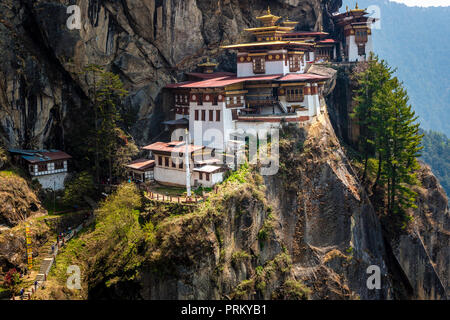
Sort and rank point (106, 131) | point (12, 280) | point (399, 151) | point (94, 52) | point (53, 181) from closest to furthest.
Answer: point (12, 280) → point (53, 181) → point (106, 131) → point (94, 52) → point (399, 151)

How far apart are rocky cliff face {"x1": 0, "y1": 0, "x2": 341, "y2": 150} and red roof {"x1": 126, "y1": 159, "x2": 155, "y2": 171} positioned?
581 centimetres

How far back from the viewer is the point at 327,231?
163 ft

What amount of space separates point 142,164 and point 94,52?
484 inches

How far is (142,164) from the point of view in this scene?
160 ft

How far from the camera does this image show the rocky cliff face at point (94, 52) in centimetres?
4584

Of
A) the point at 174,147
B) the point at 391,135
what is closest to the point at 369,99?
the point at 391,135

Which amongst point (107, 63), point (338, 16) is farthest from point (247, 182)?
point (338, 16)

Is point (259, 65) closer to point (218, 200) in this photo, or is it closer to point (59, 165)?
point (218, 200)

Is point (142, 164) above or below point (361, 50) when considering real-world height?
below

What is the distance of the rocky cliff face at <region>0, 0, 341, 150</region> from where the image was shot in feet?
150

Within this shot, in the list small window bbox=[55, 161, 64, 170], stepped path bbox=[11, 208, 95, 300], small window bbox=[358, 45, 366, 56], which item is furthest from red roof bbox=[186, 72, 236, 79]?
stepped path bbox=[11, 208, 95, 300]

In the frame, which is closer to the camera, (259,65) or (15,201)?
(15,201)

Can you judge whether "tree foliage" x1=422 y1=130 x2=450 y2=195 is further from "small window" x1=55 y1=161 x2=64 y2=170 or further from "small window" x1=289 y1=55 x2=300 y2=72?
"small window" x1=55 y1=161 x2=64 y2=170

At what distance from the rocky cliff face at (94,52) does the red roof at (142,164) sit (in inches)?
229
